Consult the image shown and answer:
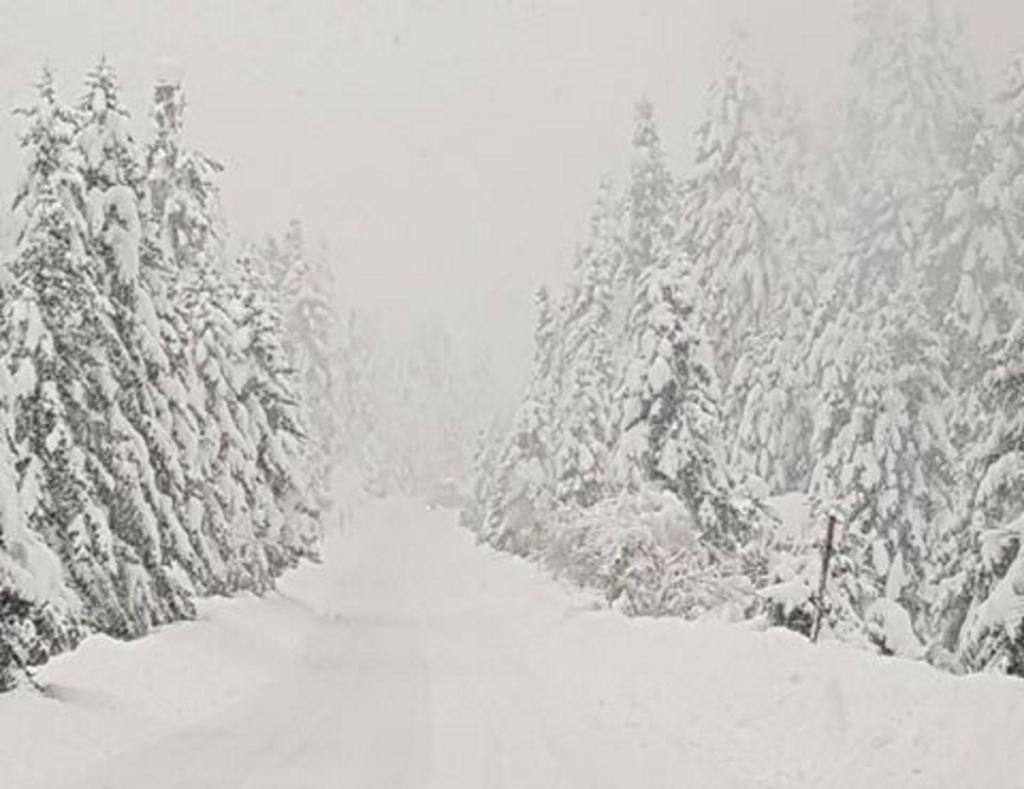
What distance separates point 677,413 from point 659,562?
11.8 ft

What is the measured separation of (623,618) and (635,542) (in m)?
4.33

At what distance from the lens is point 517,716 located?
52.3ft

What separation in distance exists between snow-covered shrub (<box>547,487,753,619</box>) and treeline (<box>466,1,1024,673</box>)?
0.19 ft

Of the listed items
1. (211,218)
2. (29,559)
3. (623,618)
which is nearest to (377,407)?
(211,218)

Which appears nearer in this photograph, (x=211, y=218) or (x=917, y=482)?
(x=917, y=482)

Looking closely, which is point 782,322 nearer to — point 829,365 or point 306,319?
point 829,365

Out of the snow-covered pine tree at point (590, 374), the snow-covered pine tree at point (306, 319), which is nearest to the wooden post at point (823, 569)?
the snow-covered pine tree at point (590, 374)

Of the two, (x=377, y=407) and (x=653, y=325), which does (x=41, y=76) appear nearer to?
(x=653, y=325)

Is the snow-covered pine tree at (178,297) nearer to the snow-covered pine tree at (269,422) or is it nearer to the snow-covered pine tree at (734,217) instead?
the snow-covered pine tree at (269,422)

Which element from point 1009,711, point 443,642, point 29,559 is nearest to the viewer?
point 1009,711

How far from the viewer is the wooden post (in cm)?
1603

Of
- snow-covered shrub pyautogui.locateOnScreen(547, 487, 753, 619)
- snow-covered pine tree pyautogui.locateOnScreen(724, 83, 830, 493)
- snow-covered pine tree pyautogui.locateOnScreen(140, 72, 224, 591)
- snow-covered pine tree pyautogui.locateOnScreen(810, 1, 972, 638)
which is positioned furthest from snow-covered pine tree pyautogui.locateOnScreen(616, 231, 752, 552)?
snow-covered pine tree pyautogui.locateOnScreen(140, 72, 224, 591)

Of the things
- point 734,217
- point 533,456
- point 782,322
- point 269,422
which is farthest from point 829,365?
point 533,456

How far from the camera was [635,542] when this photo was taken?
26.5 meters
